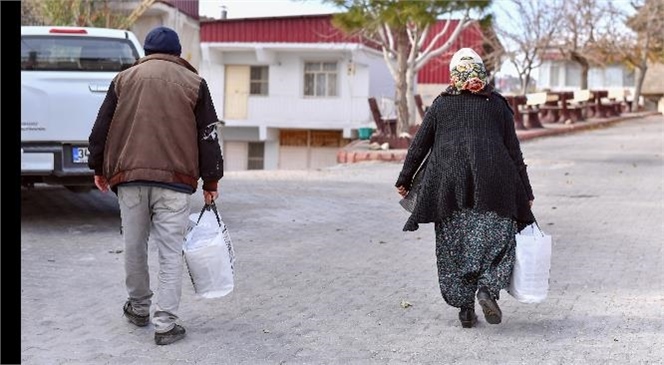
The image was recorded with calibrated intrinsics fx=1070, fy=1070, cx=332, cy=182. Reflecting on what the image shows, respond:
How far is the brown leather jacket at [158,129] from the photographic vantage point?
19.5 ft

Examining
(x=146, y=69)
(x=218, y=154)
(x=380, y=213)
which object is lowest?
(x=380, y=213)

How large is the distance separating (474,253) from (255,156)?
32709 millimetres

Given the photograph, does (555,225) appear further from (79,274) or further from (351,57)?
(351,57)

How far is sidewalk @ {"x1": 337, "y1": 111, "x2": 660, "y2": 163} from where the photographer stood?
830 inches

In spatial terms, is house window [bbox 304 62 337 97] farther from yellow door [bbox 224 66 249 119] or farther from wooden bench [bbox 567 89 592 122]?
wooden bench [bbox 567 89 592 122]

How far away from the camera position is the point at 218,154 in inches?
242

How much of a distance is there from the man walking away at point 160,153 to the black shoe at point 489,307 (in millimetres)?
1728

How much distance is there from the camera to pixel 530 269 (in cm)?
638

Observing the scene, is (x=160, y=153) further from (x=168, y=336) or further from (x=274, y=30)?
(x=274, y=30)

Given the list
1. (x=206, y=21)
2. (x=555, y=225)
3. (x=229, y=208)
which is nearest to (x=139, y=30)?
(x=206, y=21)

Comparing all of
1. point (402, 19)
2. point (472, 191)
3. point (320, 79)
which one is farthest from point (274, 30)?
point (472, 191)

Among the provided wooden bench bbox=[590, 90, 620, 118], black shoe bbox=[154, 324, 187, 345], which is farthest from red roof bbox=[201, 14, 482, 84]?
black shoe bbox=[154, 324, 187, 345]

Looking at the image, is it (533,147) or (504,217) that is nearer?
(504,217)

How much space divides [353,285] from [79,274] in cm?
212
